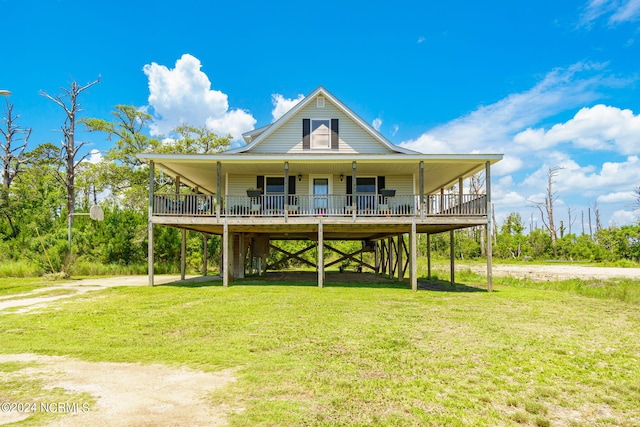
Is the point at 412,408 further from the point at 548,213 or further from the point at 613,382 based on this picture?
the point at 548,213

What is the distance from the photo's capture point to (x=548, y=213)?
4628 centimetres

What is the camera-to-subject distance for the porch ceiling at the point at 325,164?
552 inches

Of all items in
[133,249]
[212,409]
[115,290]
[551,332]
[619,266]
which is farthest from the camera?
[619,266]

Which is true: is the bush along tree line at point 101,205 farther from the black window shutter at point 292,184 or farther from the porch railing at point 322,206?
the black window shutter at point 292,184

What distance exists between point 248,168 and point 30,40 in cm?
1505

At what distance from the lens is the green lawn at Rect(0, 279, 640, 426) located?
383cm

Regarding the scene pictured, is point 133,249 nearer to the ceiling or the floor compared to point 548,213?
nearer to the floor

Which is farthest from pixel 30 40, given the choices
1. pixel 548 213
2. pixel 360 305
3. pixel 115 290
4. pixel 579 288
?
pixel 548 213

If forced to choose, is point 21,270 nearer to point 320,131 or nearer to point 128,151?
point 128,151

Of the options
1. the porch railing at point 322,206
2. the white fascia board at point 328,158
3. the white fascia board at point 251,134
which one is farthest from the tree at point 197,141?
the white fascia board at point 328,158

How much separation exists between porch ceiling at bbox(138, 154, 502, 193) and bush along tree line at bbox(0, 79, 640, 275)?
676 centimetres

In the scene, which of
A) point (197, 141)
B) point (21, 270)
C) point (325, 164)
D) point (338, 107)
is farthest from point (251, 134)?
point (21, 270)

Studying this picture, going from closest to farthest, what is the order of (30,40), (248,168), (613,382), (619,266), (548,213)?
(613,382)
(248,168)
(30,40)
(619,266)
(548,213)

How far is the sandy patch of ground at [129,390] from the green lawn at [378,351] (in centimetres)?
24
